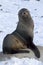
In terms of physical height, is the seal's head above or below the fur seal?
above

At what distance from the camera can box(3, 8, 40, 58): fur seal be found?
27.6 ft

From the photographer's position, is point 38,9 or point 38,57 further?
point 38,9

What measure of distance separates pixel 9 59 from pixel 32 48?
75 cm

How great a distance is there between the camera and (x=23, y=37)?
852 cm

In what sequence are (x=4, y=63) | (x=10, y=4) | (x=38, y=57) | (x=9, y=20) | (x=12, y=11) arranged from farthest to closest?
1. (x=10, y=4)
2. (x=12, y=11)
3. (x=9, y=20)
4. (x=38, y=57)
5. (x=4, y=63)

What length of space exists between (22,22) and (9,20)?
5.29 meters

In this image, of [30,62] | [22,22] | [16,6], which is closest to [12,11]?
[16,6]

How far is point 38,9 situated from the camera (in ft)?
50.6

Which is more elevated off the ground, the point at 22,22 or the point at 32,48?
the point at 22,22

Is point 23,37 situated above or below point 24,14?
Result: below

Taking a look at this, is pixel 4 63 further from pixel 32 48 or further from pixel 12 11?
pixel 12 11

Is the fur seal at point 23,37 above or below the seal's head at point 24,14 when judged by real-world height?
below

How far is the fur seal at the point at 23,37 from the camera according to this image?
8.42 m

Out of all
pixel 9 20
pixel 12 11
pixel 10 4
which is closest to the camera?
pixel 9 20
